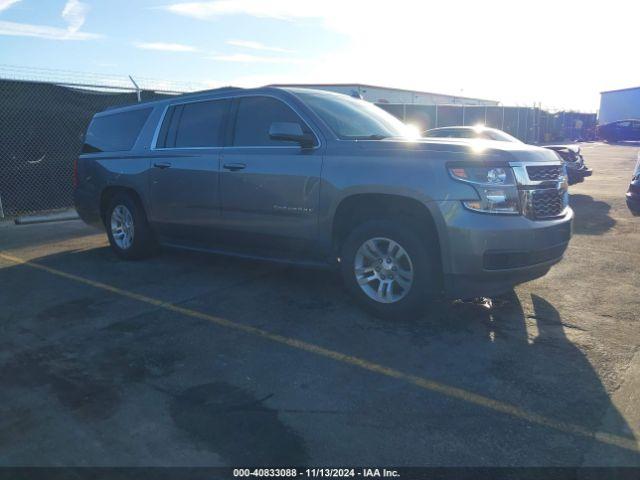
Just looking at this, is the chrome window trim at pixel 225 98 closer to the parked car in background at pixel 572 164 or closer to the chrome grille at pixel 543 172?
the chrome grille at pixel 543 172

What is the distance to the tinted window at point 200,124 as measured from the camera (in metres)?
5.98

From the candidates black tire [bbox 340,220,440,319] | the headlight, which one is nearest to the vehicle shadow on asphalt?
the headlight

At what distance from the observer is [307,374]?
382 centimetres

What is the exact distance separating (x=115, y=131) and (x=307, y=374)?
16.1ft

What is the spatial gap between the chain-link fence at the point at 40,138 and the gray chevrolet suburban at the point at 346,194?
4.82 m

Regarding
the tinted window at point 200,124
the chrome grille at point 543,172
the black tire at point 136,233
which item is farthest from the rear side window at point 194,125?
the chrome grille at point 543,172

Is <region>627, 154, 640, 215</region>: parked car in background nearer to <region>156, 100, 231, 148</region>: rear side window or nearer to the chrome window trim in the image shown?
the chrome window trim

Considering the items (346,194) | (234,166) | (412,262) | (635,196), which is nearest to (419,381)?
(412,262)

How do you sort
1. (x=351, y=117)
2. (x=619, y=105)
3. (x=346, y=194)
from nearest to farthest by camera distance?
1. (x=346, y=194)
2. (x=351, y=117)
3. (x=619, y=105)

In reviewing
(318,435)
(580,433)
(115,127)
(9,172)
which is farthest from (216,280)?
(9,172)

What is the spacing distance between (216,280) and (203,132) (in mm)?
1624

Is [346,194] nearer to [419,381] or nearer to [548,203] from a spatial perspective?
[548,203]

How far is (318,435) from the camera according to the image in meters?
3.07

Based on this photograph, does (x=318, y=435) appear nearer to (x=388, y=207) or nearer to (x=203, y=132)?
(x=388, y=207)
